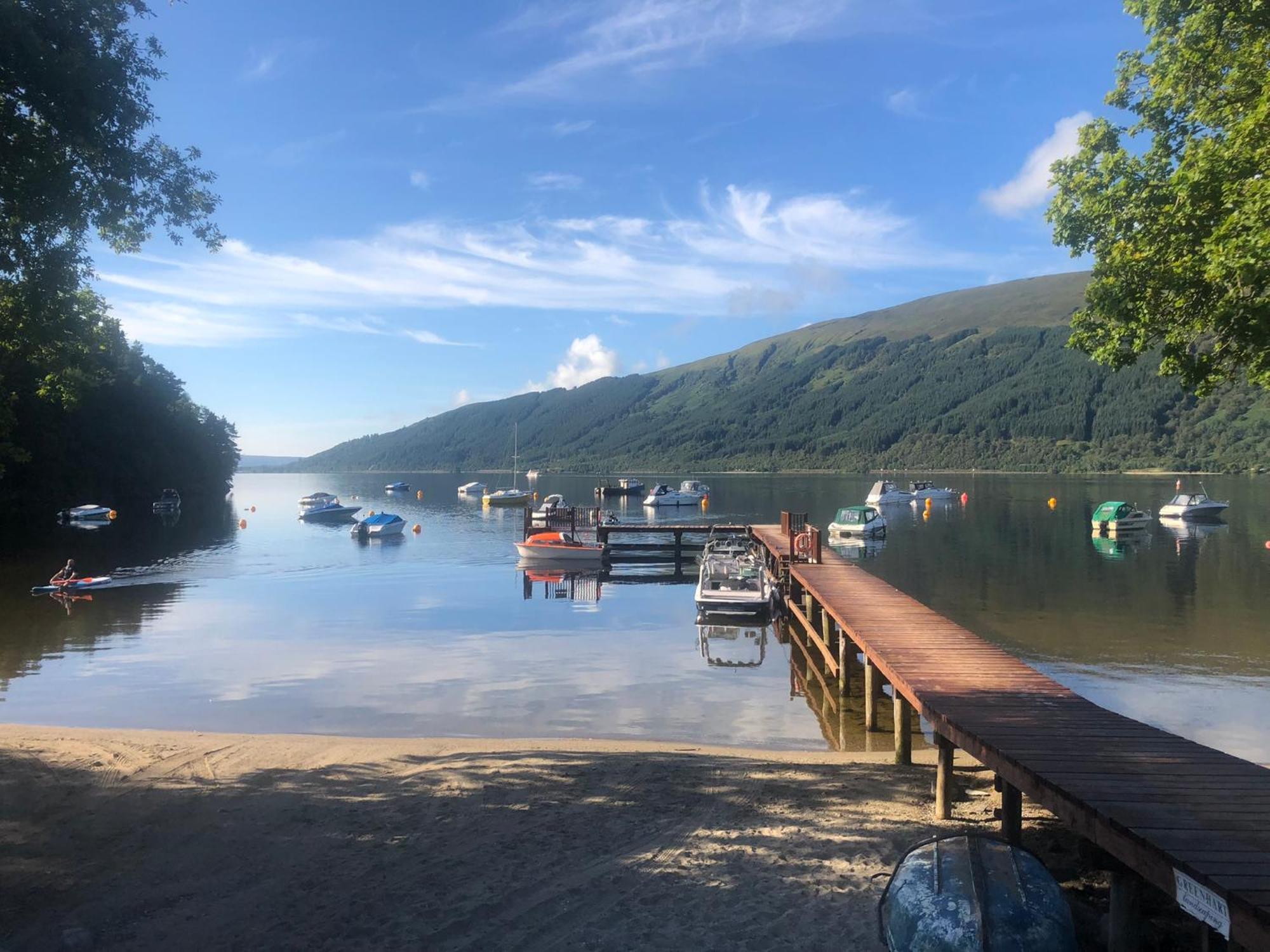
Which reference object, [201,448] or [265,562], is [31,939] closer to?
[265,562]

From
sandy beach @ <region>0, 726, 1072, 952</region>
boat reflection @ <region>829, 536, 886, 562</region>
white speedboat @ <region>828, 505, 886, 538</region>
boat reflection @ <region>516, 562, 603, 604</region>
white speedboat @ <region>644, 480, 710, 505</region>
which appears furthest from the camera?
white speedboat @ <region>644, 480, 710, 505</region>

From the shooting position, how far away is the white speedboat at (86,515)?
212ft

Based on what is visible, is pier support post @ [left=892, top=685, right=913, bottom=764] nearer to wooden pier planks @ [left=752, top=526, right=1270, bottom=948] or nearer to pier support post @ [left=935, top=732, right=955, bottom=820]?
wooden pier planks @ [left=752, top=526, right=1270, bottom=948]

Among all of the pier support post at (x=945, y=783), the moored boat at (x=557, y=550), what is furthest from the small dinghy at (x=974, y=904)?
the moored boat at (x=557, y=550)

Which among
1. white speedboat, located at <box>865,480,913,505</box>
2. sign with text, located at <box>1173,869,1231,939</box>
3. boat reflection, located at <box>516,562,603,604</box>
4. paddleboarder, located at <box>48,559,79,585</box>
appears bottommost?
boat reflection, located at <box>516,562,603,604</box>

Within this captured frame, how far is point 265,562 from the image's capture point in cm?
4200

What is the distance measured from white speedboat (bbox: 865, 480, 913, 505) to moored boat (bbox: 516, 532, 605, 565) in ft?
141

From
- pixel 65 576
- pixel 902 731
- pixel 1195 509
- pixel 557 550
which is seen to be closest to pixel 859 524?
pixel 557 550

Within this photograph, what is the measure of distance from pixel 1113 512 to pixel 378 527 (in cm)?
4625

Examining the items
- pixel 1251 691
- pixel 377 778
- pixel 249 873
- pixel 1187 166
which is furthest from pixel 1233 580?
pixel 249 873

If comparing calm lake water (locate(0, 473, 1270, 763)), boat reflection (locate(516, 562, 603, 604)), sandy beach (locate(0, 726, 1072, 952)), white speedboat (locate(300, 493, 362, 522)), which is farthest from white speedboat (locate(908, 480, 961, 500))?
sandy beach (locate(0, 726, 1072, 952))

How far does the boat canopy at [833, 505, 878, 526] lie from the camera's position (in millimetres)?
49531

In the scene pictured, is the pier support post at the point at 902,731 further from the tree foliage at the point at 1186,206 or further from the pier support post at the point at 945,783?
the tree foliage at the point at 1186,206

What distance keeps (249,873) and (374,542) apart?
46.5 meters
